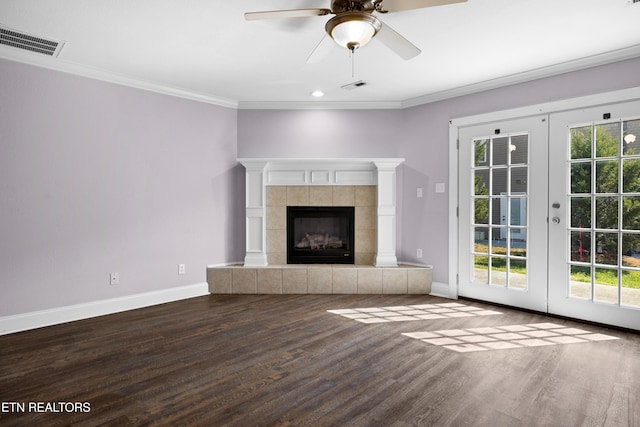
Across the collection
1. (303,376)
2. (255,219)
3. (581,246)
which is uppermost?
(255,219)

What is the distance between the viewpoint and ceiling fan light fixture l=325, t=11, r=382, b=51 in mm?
2043

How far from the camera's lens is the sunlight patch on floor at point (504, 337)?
2.86 m

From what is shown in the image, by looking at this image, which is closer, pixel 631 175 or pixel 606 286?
pixel 631 175

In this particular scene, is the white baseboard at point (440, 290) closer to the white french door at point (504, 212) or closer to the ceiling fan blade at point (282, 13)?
the white french door at point (504, 212)

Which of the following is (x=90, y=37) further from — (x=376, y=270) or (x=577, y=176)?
(x=577, y=176)

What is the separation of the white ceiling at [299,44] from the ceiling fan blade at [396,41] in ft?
1.05

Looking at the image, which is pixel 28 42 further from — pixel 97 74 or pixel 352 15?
pixel 352 15

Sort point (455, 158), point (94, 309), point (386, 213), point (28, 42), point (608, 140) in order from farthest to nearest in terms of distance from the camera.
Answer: point (386, 213)
point (455, 158)
point (94, 309)
point (608, 140)
point (28, 42)

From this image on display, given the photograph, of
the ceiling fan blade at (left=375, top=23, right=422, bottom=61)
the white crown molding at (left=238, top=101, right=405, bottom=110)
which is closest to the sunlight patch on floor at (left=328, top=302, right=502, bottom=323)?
the ceiling fan blade at (left=375, top=23, right=422, bottom=61)

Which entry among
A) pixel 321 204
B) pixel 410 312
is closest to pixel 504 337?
pixel 410 312

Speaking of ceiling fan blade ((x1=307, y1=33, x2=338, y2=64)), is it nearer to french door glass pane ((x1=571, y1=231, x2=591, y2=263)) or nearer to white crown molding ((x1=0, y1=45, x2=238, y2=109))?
white crown molding ((x1=0, y1=45, x2=238, y2=109))

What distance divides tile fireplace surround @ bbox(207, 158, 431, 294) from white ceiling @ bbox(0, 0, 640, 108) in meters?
1.01

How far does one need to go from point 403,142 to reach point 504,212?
1.56 metres

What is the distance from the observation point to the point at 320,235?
16.3 ft
